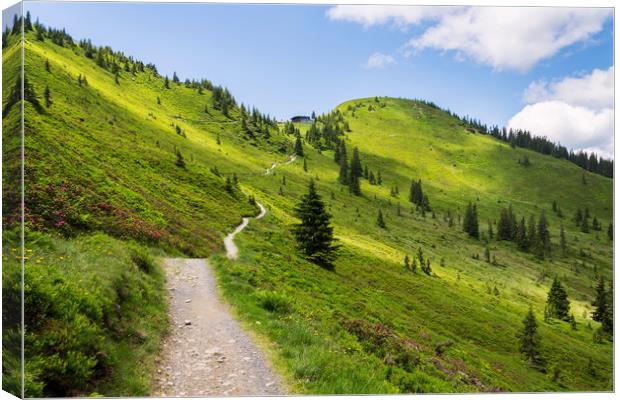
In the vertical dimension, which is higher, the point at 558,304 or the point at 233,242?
the point at 233,242

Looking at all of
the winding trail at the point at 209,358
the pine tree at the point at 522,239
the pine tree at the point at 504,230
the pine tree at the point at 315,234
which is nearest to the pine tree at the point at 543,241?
the pine tree at the point at 522,239

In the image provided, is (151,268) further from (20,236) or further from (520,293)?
(520,293)

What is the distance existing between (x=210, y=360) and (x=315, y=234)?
27880 mm

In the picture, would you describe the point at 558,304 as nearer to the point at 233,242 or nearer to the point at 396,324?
the point at 396,324

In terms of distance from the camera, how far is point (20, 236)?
9.20 metres

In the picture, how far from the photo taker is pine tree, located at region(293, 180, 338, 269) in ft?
118

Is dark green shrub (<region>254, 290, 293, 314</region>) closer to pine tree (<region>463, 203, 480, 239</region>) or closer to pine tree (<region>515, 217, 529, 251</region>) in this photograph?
pine tree (<region>515, 217, 529, 251</region>)

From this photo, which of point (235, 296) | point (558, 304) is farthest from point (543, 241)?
point (235, 296)

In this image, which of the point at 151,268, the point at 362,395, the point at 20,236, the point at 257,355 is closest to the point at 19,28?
the point at 20,236

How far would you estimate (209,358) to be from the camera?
895cm

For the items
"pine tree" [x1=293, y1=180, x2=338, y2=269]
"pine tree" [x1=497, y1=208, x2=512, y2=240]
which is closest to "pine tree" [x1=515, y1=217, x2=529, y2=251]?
"pine tree" [x1=497, y1=208, x2=512, y2=240]

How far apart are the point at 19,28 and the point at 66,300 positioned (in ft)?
24.9

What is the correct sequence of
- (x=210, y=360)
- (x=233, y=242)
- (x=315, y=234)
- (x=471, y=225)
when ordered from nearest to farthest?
1. (x=210, y=360)
2. (x=233, y=242)
3. (x=315, y=234)
4. (x=471, y=225)

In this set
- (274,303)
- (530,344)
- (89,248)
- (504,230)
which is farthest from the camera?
(504,230)
